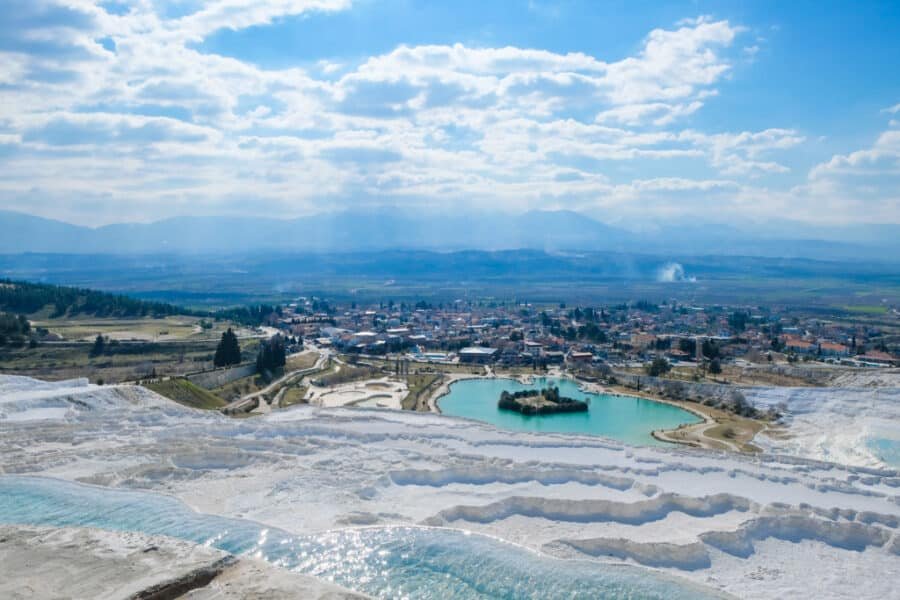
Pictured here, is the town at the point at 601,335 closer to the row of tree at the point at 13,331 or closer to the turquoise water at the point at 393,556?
the row of tree at the point at 13,331

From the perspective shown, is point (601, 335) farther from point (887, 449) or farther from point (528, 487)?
point (528, 487)

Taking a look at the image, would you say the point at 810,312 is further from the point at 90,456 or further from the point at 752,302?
the point at 90,456

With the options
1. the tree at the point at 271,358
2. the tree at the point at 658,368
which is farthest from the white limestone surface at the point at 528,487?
the tree at the point at 658,368

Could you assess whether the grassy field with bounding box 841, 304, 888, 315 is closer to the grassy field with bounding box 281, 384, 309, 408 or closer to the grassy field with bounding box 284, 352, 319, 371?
the grassy field with bounding box 284, 352, 319, 371

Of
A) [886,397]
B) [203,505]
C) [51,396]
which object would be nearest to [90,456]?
[203,505]

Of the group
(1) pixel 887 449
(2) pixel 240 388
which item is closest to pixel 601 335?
(2) pixel 240 388

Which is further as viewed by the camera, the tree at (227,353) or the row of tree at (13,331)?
the row of tree at (13,331)

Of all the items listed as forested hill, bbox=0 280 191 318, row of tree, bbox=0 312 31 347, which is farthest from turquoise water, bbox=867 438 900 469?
forested hill, bbox=0 280 191 318
